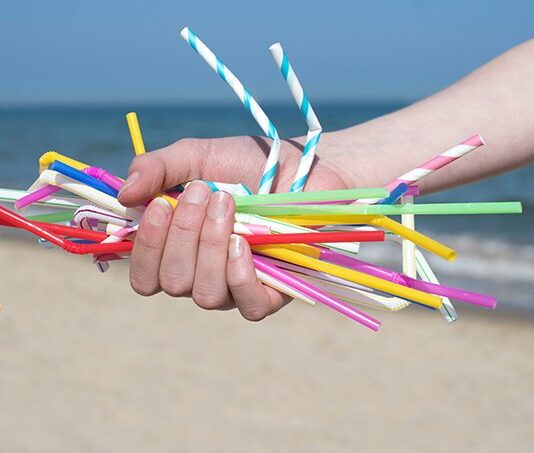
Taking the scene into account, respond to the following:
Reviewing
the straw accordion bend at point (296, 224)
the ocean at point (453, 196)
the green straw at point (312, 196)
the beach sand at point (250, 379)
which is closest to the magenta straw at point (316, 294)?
the straw accordion bend at point (296, 224)

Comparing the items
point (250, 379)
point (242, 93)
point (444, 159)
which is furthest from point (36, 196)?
point (250, 379)

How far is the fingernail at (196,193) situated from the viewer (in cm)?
122

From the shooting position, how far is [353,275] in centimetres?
112

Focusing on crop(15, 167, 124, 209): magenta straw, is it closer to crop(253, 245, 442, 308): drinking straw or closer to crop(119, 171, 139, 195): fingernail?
crop(119, 171, 139, 195): fingernail

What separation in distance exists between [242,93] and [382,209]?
0.36 meters

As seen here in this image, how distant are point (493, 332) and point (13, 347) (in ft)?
7.84

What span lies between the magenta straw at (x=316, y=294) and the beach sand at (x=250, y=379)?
6.25 ft

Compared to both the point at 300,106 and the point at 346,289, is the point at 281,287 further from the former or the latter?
the point at 300,106

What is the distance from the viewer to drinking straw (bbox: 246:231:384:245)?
104 cm

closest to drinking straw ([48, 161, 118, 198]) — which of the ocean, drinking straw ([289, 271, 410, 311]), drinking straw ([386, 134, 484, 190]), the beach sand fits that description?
drinking straw ([289, 271, 410, 311])

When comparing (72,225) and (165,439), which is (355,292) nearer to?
(72,225)

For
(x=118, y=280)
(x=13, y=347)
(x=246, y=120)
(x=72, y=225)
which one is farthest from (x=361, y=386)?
(x=246, y=120)

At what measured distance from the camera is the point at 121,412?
3.22m

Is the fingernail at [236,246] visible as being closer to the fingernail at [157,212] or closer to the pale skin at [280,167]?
the pale skin at [280,167]
